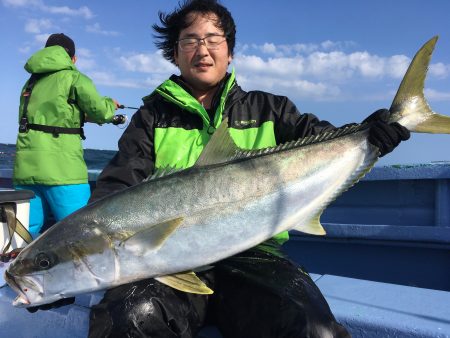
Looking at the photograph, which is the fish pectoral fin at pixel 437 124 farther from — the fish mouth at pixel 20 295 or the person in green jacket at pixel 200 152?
the fish mouth at pixel 20 295

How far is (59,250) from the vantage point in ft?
6.40

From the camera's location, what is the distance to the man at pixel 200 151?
1.94 meters

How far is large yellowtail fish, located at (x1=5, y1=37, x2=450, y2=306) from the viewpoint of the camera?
6.34ft

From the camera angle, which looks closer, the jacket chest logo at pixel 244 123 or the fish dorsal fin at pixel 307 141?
the fish dorsal fin at pixel 307 141

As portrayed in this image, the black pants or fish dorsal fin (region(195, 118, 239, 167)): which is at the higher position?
fish dorsal fin (region(195, 118, 239, 167))

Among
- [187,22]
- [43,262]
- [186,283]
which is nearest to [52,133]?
[187,22]

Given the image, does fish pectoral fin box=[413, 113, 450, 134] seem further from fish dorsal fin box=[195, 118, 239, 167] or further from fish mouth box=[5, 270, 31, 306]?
fish mouth box=[5, 270, 31, 306]

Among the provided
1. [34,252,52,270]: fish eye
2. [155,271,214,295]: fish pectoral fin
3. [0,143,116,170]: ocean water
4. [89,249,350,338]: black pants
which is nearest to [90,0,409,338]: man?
[89,249,350,338]: black pants

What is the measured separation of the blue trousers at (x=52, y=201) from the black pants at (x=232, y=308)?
9.24 feet

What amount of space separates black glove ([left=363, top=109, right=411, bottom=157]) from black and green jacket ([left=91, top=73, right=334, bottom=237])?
1.13 feet

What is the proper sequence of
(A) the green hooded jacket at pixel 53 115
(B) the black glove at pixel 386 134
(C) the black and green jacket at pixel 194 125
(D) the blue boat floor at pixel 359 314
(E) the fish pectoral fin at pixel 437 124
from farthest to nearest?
(A) the green hooded jacket at pixel 53 115, (C) the black and green jacket at pixel 194 125, (E) the fish pectoral fin at pixel 437 124, (B) the black glove at pixel 386 134, (D) the blue boat floor at pixel 359 314

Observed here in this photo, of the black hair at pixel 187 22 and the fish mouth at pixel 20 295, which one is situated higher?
the black hair at pixel 187 22

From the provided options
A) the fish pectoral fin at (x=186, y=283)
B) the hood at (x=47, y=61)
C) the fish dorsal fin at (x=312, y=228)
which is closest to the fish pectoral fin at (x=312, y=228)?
the fish dorsal fin at (x=312, y=228)

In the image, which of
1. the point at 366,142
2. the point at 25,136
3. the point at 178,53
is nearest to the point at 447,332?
the point at 366,142
